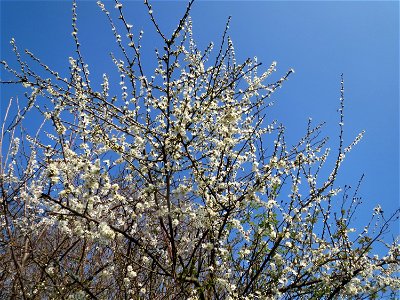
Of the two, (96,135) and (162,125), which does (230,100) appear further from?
(96,135)

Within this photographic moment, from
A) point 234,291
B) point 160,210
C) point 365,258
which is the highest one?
point 365,258

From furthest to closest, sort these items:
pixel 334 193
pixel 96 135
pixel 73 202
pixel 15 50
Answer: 1. pixel 334 193
2. pixel 15 50
3. pixel 96 135
4. pixel 73 202

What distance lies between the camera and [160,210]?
3.71m

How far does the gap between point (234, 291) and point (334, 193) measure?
5.83 ft

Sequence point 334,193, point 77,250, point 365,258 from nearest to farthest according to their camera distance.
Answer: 1. point 365,258
2. point 334,193
3. point 77,250

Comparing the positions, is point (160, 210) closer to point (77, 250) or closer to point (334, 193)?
point (334, 193)

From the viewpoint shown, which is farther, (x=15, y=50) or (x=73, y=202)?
(x=15, y=50)

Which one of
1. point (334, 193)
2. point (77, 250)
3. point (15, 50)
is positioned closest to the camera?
point (15, 50)

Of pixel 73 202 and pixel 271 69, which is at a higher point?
pixel 271 69

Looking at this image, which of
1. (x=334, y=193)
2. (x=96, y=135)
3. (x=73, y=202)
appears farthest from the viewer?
(x=334, y=193)

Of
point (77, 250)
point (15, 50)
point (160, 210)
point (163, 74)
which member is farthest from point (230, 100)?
point (77, 250)

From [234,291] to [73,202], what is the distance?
2006 millimetres

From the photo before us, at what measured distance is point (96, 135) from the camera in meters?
3.90

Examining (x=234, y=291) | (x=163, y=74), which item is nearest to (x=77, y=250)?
(x=234, y=291)
